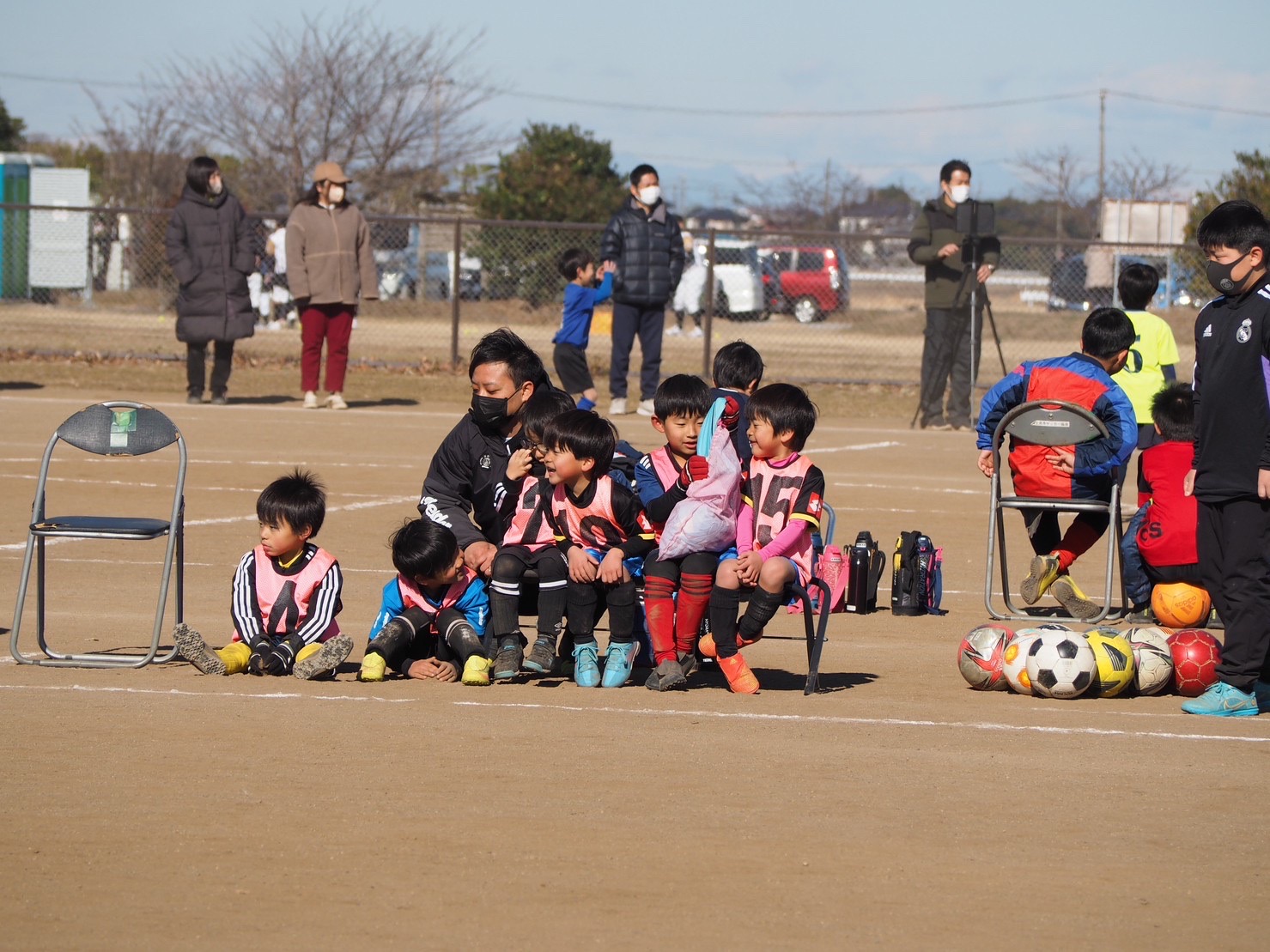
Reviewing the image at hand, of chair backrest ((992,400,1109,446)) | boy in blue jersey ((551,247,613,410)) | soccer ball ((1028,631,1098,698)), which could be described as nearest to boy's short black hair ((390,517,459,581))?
soccer ball ((1028,631,1098,698))

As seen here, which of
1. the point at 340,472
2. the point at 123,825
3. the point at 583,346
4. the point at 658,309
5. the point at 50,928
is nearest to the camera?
the point at 50,928

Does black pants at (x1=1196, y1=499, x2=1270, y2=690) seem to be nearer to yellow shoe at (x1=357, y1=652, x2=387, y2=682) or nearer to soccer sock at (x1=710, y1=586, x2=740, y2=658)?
soccer sock at (x1=710, y1=586, x2=740, y2=658)

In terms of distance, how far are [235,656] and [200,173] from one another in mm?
11696

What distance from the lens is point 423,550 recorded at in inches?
278

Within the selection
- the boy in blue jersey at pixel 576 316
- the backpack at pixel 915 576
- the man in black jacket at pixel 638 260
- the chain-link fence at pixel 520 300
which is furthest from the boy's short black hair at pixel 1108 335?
the chain-link fence at pixel 520 300

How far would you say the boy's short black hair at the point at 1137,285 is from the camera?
1014cm

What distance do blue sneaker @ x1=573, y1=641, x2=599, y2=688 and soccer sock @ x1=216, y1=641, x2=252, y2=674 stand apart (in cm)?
140

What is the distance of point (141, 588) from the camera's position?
926 cm

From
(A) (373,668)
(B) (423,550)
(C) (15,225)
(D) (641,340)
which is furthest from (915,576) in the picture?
(C) (15,225)

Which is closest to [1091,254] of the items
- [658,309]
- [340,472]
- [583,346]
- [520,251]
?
[520,251]

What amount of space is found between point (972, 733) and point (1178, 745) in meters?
0.74

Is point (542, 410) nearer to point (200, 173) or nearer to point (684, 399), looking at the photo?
point (684, 399)

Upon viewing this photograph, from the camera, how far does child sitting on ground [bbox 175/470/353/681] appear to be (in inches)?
276

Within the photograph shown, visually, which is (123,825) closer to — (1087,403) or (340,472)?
(1087,403)
